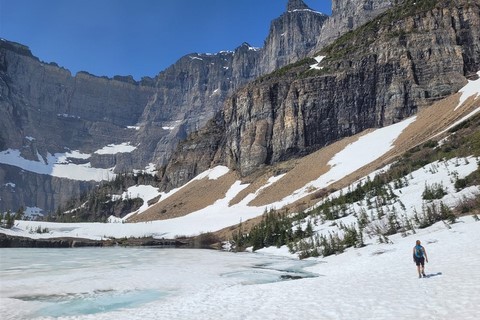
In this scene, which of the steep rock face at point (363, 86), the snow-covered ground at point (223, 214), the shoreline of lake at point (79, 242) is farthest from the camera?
the steep rock face at point (363, 86)

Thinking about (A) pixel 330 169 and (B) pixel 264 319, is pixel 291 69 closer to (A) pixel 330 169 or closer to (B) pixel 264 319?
(A) pixel 330 169

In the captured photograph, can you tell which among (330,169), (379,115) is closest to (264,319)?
(330,169)

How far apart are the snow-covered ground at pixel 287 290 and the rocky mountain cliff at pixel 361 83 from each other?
79768 mm

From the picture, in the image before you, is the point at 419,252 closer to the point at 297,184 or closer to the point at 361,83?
the point at 297,184

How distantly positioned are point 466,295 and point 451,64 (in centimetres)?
9563

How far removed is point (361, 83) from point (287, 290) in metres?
98.1

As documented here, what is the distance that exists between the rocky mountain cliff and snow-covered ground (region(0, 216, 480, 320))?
262 ft

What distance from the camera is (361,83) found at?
106 meters

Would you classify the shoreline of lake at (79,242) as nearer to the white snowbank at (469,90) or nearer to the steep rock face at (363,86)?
the steep rock face at (363,86)

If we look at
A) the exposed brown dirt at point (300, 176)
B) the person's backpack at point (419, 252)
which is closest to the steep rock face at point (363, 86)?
the exposed brown dirt at point (300, 176)

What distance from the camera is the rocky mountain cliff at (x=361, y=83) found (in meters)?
95.5

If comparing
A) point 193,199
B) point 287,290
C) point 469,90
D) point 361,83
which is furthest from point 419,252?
point 193,199

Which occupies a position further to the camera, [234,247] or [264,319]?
[234,247]

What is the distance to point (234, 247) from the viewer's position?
55.6 m
